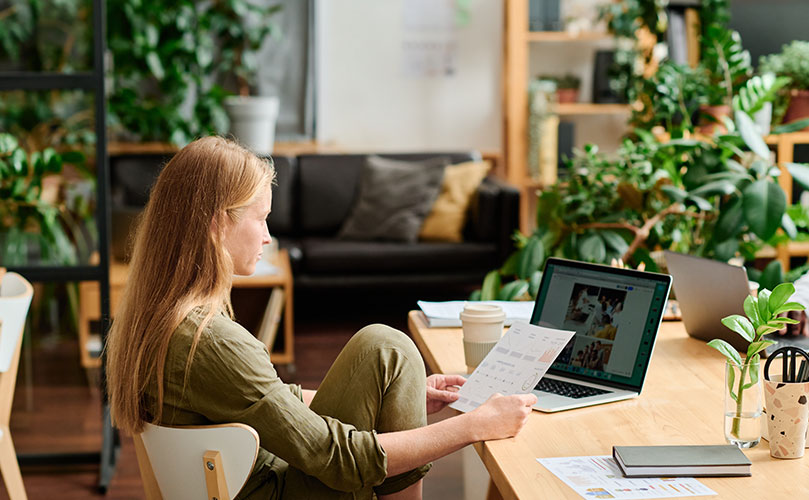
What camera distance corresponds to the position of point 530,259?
9.91 ft

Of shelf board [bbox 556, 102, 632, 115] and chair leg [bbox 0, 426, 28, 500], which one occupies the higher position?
shelf board [bbox 556, 102, 632, 115]

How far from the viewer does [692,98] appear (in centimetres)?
416

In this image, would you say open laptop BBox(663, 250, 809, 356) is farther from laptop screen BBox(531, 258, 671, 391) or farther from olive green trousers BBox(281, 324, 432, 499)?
olive green trousers BBox(281, 324, 432, 499)

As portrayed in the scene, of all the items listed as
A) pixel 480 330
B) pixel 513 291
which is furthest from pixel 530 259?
pixel 480 330

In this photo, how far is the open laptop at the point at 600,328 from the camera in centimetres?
166

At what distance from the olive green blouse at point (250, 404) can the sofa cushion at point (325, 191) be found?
151 inches

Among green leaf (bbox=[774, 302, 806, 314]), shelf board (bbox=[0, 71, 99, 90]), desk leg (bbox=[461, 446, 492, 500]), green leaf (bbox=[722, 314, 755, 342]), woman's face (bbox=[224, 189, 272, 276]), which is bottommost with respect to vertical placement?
desk leg (bbox=[461, 446, 492, 500])

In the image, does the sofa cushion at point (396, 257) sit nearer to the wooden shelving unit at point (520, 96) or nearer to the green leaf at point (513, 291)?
the wooden shelving unit at point (520, 96)

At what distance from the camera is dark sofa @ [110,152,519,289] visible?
4867 mm

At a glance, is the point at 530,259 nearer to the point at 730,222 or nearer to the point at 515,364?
the point at 730,222

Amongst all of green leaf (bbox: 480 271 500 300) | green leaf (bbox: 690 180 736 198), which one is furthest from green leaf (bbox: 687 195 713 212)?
green leaf (bbox: 480 271 500 300)

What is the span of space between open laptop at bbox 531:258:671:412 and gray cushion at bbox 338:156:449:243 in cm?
322

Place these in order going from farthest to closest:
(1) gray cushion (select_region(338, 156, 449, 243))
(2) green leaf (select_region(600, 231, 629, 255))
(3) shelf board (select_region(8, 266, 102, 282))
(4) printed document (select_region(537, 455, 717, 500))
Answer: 1. (1) gray cushion (select_region(338, 156, 449, 243))
2. (3) shelf board (select_region(8, 266, 102, 282))
3. (2) green leaf (select_region(600, 231, 629, 255))
4. (4) printed document (select_region(537, 455, 717, 500))

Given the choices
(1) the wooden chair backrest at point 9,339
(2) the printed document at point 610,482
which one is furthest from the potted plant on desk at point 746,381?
(1) the wooden chair backrest at point 9,339
